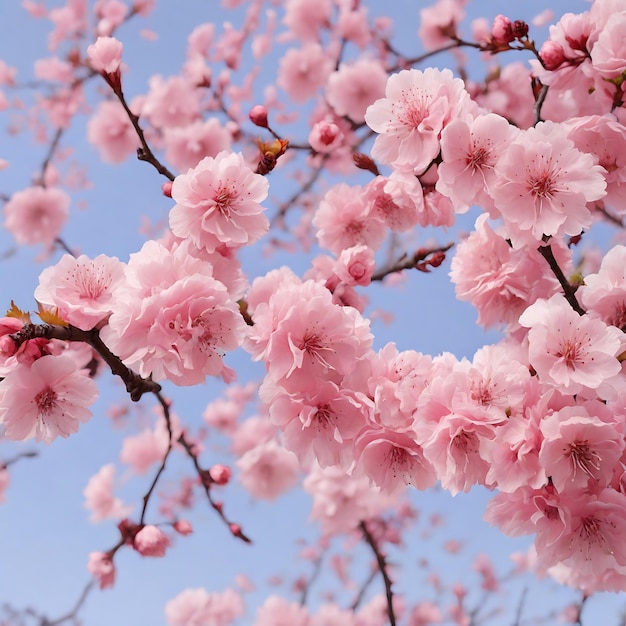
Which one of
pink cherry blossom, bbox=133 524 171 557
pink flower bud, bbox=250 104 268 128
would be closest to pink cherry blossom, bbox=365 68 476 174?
pink flower bud, bbox=250 104 268 128

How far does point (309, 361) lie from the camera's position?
1.42 meters

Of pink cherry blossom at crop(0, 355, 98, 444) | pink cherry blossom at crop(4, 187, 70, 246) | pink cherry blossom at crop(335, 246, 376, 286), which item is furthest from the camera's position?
pink cherry blossom at crop(4, 187, 70, 246)

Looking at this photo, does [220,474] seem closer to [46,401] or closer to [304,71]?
[46,401]

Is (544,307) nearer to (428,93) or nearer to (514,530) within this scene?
(514,530)

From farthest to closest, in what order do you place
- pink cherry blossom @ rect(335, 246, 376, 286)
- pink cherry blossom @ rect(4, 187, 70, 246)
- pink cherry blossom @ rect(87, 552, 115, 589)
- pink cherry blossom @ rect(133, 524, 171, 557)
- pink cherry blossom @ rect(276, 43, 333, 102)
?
pink cherry blossom @ rect(276, 43, 333, 102) → pink cherry blossom @ rect(4, 187, 70, 246) → pink cherry blossom @ rect(87, 552, 115, 589) → pink cherry blossom @ rect(133, 524, 171, 557) → pink cherry blossom @ rect(335, 246, 376, 286)

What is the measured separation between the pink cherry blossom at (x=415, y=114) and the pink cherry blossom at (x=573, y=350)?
1.78 ft

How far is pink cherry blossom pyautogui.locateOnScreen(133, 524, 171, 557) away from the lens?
228cm

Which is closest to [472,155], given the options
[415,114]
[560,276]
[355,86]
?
[415,114]

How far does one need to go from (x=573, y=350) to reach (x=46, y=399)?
1257 millimetres

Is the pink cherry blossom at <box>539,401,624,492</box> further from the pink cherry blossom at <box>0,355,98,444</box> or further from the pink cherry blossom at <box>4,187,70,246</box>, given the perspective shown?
the pink cherry blossom at <box>4,187,70,246</box>

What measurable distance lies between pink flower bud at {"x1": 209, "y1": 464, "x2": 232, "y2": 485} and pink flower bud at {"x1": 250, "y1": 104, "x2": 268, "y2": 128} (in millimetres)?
1398

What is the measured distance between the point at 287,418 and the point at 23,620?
4.21 m

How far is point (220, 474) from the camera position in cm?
253

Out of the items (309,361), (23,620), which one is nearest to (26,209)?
(23,620)
